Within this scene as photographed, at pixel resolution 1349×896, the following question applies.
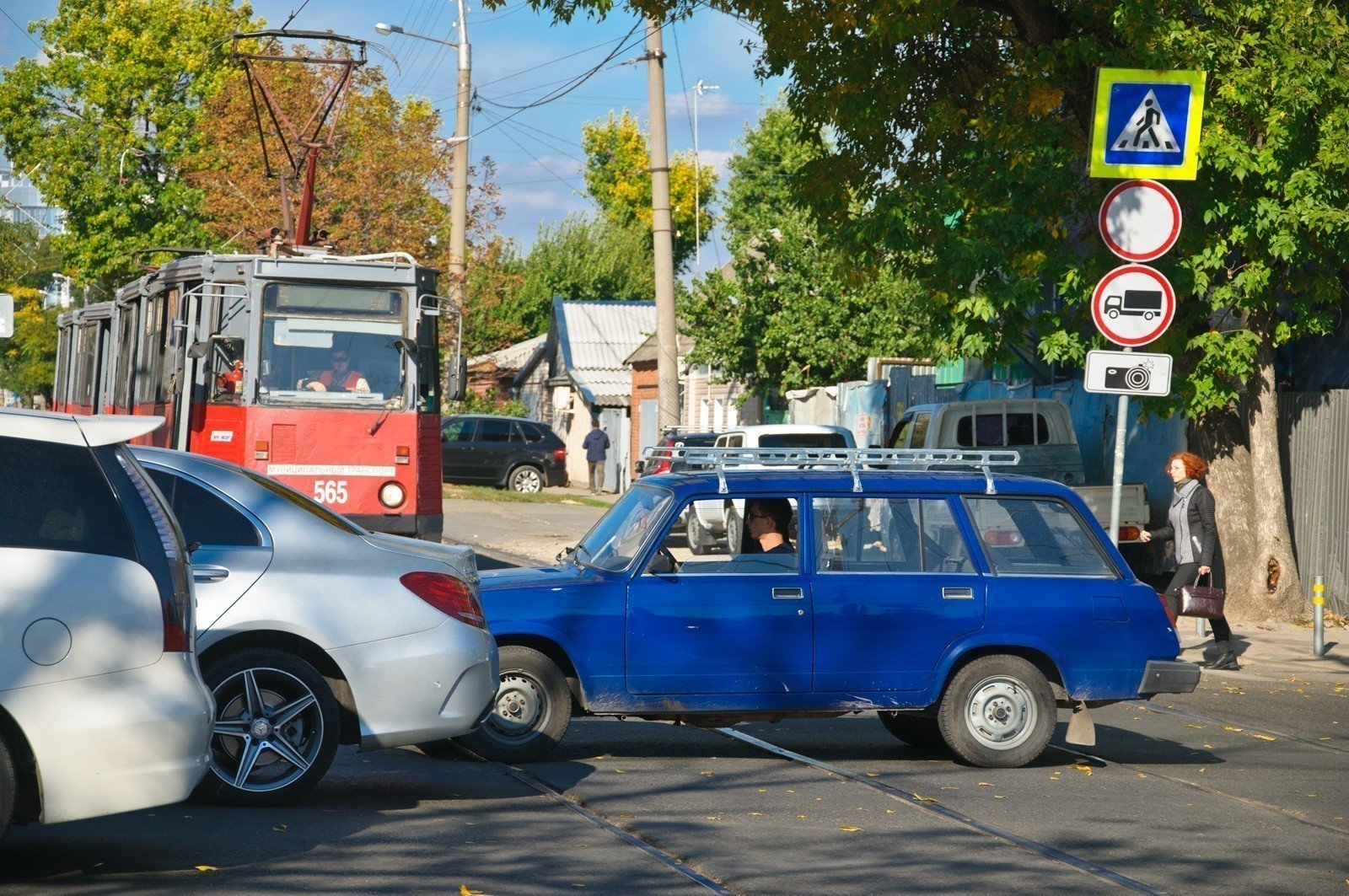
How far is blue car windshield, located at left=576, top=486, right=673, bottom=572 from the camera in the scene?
351 inches

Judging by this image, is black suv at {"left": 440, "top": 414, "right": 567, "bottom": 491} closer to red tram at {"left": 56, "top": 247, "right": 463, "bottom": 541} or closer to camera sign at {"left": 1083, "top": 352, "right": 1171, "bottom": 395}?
red tram at {"left": 56, "top": 247, "right": 463, "bottom": 541}

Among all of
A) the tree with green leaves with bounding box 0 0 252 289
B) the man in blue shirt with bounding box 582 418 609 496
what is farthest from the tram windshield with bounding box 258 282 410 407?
the tree with green leaves with bounding box 0 0 252 289

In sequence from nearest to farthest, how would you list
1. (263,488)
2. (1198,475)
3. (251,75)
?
1. (263,488)
2. (1198,475)
3. (251,75)

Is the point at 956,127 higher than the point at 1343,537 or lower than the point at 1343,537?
higher

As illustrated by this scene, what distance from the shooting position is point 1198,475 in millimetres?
14000

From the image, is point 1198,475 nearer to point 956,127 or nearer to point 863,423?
point 956,127

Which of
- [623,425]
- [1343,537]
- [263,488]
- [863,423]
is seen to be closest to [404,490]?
[263,488]

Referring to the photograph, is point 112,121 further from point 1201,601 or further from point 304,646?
point 304,646

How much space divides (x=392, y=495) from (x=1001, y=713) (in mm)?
8178

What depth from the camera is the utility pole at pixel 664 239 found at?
2500cm

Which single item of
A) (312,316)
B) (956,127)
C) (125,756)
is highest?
(956,127)

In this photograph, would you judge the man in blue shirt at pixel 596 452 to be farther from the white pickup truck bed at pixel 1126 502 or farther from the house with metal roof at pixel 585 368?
the white pickup truck bed at pixel 1126 502

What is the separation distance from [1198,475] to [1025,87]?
4.08 metres

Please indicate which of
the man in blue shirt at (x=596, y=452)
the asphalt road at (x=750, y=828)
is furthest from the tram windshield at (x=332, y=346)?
the man in blue shirt at (x=596, y=452)
